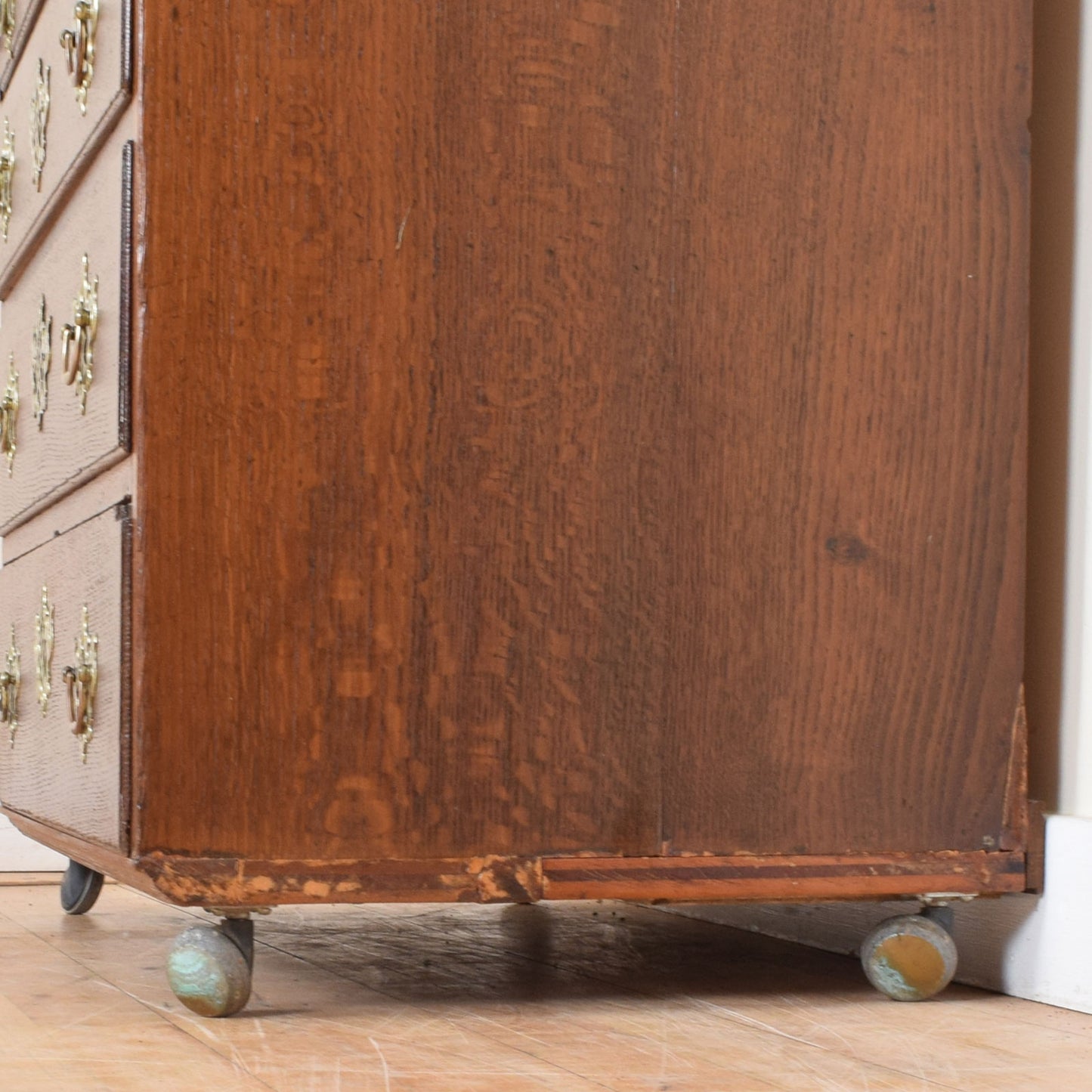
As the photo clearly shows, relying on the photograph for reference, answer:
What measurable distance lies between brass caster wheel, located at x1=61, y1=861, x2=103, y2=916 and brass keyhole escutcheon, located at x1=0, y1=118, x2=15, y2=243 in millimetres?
636

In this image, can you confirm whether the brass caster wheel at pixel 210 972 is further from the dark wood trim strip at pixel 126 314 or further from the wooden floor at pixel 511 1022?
the dark wood trim strip at pixel 126 314

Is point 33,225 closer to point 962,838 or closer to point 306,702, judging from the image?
point 306,702

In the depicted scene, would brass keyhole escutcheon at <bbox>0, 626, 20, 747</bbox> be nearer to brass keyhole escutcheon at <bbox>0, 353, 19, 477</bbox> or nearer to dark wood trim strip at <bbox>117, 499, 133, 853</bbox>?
brass keyhole escutcheon at <bbox>0, 353, 19, 477</bbox>

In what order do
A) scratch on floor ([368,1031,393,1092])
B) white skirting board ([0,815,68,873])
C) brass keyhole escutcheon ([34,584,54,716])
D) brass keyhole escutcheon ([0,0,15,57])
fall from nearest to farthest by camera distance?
scratch on floor ([368,1031,393,1092]) → brass keyhole escutcheon ([34,584,54,716]) → brass keyhole escutcheon ([0,0,15,57]) → white skirting board ([0,815,68,873])

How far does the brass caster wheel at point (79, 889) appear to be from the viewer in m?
1.56

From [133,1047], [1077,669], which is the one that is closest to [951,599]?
[1077,669]

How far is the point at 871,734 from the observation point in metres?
1.11

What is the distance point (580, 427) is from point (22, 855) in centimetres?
130

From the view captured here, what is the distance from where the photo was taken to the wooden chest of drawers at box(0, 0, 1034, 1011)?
0.98 m

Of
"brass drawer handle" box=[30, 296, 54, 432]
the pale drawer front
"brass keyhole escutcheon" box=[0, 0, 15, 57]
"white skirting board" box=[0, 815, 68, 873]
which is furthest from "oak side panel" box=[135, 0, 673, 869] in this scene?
"white skirting board" box=[0, 815, 68, 873]

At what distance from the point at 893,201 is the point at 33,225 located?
736 millimetres

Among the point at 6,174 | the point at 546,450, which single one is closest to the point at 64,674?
the point at 546,450

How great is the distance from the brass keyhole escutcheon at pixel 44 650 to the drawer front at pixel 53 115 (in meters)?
0.32

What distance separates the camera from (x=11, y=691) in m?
1.50
